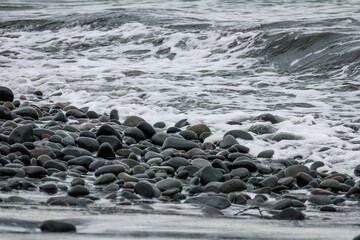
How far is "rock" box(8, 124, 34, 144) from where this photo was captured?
6189mm

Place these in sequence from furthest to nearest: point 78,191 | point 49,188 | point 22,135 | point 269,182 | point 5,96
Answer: point 5,96, point 22,135, point 269,182, point 49,188, point 78,191

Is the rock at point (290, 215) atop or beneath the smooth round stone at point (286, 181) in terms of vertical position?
atop

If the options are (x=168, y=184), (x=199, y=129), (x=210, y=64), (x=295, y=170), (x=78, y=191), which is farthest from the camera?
(x=210, y=64)

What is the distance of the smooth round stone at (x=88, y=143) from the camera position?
6281 millimetres

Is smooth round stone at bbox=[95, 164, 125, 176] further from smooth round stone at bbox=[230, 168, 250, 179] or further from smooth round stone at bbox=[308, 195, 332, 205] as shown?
smooth round stone at bbox=[308, 195, 332, 205]

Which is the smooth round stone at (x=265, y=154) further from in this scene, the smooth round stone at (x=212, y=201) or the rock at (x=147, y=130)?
the smooth round stone at (x=212, y=201)

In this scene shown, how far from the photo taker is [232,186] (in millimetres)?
5246

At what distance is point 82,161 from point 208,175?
3.18 ft

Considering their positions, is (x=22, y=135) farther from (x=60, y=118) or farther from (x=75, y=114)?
(x=75, y=114)

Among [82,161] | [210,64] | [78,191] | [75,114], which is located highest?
[78,191]

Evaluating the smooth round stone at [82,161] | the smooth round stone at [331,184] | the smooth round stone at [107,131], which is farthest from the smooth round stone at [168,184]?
the smooth round stone at [107,131]

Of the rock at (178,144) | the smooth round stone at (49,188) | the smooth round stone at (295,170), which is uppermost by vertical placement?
the smooth round stone at (49,188)

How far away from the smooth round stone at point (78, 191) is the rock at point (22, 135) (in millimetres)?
1420

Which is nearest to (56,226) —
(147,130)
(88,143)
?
(88,143)
